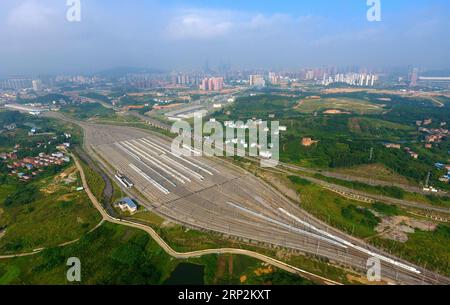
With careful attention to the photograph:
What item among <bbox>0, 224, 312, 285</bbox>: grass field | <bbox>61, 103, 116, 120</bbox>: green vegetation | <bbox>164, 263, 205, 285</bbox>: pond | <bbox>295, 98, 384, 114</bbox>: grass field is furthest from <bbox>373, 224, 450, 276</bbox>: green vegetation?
<bbox>61, 103, 116, 120</bbox>: green vegetation

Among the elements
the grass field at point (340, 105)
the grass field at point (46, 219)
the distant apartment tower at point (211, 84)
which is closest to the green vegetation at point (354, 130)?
the grass field at point (340, 105)

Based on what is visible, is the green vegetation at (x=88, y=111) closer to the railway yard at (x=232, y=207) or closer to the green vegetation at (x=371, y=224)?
the railway yard at (x=232, y=207)

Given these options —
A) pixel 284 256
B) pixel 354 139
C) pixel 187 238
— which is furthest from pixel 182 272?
pixel 354 139

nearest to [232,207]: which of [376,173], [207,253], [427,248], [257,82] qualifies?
[207,253]

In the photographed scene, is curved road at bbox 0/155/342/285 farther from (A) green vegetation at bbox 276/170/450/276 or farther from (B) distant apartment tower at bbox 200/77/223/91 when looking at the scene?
(B) distant apartment tower at bbox 200/77/223/91

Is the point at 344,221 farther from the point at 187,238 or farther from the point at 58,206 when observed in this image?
the point at 58,206

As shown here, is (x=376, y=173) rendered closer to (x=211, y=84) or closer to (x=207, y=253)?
(x=207, y=253)

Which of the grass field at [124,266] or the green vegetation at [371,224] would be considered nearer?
the grass field at [124,266]
